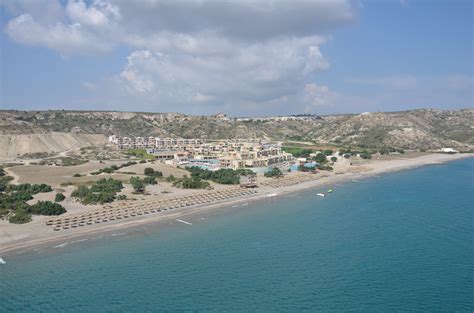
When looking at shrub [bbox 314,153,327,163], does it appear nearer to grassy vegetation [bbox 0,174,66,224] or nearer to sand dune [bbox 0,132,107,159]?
grassy vegetation [bbox 0,174,66,224]

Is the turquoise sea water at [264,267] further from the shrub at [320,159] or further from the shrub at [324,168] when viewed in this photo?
the shrub at [320,159]

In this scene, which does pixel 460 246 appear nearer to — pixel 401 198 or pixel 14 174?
pixel 401 198

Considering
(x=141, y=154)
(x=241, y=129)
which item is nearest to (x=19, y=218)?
(x=141, y=154)

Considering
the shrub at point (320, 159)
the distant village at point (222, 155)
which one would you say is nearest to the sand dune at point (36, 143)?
the distant village at point (222, 155)

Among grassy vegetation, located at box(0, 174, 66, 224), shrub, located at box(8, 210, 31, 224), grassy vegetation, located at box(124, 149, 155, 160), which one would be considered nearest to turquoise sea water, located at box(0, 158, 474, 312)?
shrub, located at box(8, 210, 31, 224)

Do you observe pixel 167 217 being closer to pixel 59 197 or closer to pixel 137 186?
pixel 137 186
